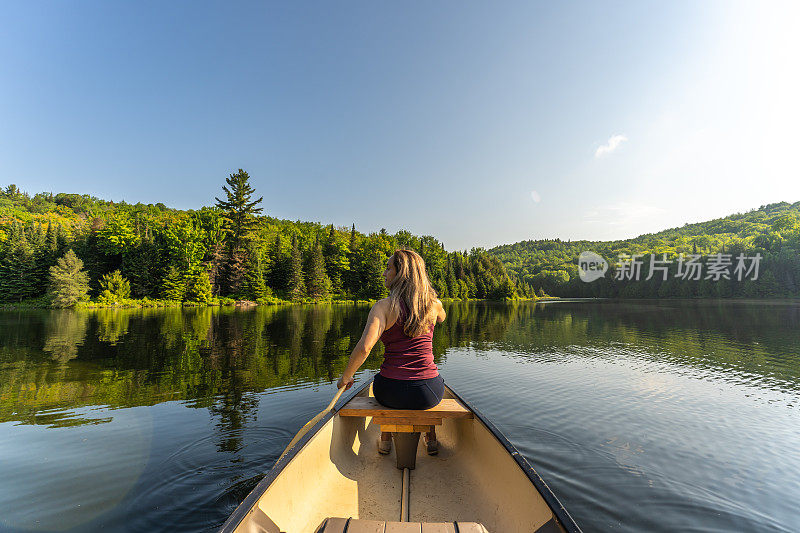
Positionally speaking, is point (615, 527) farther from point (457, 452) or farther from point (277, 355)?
point (277, 355)

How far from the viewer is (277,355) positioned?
12.9 metres

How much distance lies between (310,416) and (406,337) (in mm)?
4091

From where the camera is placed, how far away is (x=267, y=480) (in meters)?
2.43

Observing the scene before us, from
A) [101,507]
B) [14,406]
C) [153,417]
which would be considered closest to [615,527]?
[101,507]

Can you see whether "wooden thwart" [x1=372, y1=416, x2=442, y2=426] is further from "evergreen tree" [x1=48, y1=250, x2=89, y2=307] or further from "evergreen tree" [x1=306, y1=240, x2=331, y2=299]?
"evergreen tree" [x1=306, y1=240, x2=331, y2=299]

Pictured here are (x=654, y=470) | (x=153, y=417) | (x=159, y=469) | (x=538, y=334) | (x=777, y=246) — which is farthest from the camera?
(x=777, y=246)

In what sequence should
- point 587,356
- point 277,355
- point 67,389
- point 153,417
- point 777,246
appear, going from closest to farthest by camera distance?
1. point 153,417
2. point 67,389
3. point 277,355
4. point 587,356
5. point 777,246

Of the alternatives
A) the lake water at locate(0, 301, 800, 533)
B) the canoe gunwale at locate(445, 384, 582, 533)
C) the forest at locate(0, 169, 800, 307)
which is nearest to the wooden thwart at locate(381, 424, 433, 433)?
the canoe gunwale at locate(445, 384, 582, 533)

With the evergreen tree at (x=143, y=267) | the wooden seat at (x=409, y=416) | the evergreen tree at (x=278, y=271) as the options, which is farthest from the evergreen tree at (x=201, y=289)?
the wooden seat at (x=409, y=416)

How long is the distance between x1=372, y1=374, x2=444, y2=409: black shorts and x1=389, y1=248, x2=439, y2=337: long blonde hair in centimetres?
50

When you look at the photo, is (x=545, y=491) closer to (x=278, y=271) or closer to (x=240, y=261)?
(x=240, y=261)

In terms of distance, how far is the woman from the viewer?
3361 mm

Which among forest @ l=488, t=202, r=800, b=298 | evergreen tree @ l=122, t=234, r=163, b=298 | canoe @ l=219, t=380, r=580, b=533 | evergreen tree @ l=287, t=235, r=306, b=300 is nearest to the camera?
canoe @ l=219, t=380, r=580, b=533

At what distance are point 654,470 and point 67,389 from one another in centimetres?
1178
